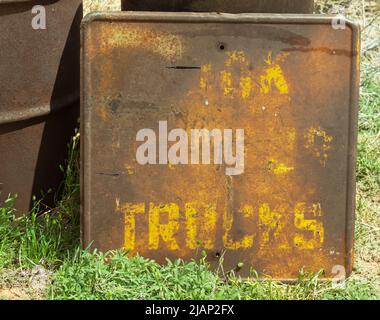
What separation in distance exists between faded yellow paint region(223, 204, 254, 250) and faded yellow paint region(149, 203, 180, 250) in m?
0.19

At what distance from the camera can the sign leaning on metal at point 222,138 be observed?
3.05 meters

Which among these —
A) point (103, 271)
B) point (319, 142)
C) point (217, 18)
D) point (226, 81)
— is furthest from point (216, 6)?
point (103, 271)

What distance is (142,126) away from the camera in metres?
3.08

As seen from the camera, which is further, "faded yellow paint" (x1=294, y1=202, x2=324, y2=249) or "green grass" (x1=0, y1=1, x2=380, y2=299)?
"faded yellow paint" (x1=294, y1=202, x2=324, y2=249)

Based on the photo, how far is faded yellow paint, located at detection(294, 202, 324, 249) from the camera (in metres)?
3.14

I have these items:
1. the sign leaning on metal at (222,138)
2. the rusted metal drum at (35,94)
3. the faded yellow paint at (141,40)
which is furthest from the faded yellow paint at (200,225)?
the rusted metal drum at (35,94)

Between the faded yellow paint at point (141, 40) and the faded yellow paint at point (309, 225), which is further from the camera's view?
the faded yellow paint at point (309, 225)

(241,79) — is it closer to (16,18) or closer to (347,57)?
(347,57)

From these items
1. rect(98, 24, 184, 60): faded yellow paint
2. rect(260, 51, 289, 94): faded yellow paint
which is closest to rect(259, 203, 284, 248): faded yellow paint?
→ rect(260, 51, 289, 94): faded yellow paint

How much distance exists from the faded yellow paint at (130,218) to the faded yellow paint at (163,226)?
0.17 feet

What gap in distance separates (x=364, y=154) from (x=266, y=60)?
144 cm

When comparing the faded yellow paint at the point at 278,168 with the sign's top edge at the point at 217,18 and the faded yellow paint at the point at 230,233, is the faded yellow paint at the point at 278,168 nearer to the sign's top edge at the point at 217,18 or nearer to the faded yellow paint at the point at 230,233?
the faded yellow paint at the point at 230,233

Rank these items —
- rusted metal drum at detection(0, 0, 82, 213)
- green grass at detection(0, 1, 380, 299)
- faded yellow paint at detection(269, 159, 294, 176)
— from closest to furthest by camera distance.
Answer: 1. green grass at detection(0, 1, 380, 299)
2. faded yellow paint at detection(269, 159, 294, 176)
3. rusted metal drum at detection(0, 0, 82, 213)

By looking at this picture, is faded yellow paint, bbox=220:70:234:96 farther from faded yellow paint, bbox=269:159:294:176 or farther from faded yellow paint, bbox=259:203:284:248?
faded yellow paint, bbox=259:203:284:248
